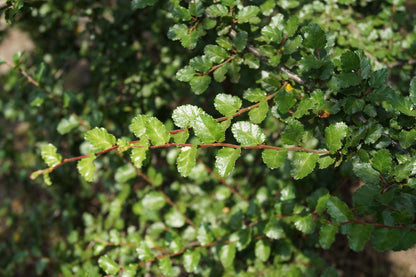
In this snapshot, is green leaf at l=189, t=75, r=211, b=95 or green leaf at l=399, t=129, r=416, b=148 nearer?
green leaf at l=399, t=129, r=416, b=148

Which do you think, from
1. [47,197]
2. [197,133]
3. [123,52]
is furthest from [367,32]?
[47,197]

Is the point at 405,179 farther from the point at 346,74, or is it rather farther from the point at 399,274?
the point at 399,274

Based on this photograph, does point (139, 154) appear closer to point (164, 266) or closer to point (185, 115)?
point (185, 115)

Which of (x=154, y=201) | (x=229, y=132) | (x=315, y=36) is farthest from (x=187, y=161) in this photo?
(x=229, y=132)

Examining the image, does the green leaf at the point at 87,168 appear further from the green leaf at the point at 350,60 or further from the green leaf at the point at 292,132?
the green leaf at the point at 350,60

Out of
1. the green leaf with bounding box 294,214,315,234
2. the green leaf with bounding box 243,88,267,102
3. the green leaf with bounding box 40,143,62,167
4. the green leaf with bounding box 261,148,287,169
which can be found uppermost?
the green leaf with bounding box 243,88,267,102

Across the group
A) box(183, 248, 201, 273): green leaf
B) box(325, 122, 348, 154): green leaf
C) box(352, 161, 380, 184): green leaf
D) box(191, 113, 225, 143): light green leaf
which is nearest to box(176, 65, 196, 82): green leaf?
box(191, 113, 225, 143): light green leaf

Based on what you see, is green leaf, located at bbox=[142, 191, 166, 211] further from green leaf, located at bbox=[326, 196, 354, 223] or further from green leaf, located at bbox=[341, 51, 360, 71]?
green leaf, located at bbox=[341, 51, 360, 71]

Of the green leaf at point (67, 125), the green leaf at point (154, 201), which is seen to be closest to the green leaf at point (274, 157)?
the green leaf at point (154, 201)
